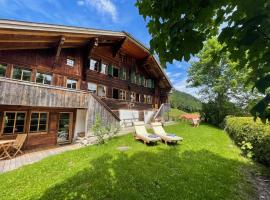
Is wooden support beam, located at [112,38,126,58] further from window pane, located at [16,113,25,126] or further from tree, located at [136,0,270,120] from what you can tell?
tree, located at [136,0,270,120]

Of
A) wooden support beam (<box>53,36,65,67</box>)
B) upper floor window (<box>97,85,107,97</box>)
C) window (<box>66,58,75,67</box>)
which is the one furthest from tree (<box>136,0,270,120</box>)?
upper floor window (<box>97,85,107,97</box>)

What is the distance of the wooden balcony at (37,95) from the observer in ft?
29.1

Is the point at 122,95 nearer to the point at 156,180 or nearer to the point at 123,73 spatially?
the point at 123,73

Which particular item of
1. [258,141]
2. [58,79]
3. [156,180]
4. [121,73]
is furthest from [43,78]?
[258,141]

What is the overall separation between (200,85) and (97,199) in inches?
1077

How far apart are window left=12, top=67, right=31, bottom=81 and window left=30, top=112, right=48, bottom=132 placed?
2.64 meters

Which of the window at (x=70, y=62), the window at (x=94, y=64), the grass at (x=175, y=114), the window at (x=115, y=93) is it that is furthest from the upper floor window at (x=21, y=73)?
the grass at (x=175, y=114)

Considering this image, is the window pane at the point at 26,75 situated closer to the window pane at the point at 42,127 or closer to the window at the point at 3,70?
the window at the point at 3,70

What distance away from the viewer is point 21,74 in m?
11.9

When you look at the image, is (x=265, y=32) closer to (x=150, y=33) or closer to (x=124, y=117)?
(x=150, y=33)

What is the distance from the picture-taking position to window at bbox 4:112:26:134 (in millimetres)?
10741

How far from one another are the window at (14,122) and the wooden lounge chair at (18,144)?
72 cm

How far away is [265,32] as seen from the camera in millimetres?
1563

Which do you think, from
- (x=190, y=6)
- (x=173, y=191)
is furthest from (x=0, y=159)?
(x=190, y=6)
